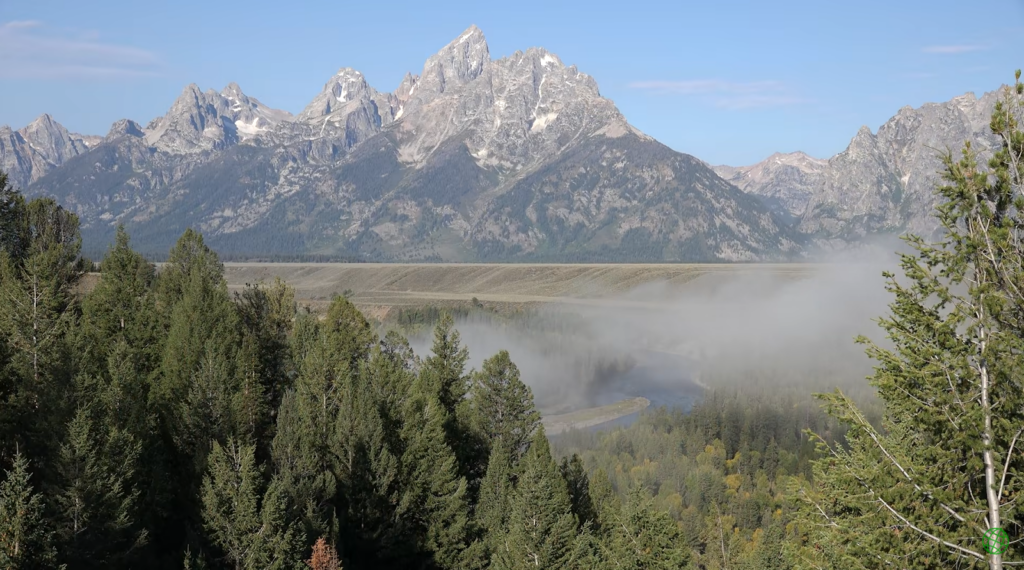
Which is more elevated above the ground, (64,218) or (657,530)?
(64,218)

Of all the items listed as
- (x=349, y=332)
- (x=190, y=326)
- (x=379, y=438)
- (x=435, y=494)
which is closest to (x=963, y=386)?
(x=435, y=494)

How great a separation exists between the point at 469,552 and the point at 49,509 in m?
18.1

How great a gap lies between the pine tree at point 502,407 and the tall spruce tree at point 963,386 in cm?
3348

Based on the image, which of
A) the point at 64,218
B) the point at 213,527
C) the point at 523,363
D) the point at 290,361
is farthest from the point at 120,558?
the point at 523,363

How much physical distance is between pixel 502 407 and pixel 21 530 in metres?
29.8

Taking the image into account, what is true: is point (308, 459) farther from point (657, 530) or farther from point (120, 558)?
point (657, 530)

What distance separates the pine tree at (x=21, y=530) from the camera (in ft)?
62.3

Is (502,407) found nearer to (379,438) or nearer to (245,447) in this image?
(379,438)

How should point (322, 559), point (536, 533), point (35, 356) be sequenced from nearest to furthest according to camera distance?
point (322, 559) → point (536, 533) → point (35, 356)

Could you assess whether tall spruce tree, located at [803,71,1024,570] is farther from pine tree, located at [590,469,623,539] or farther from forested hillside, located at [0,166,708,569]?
pine tree, located at [590,469,623,539]

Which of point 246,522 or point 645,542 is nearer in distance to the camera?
point 246,522

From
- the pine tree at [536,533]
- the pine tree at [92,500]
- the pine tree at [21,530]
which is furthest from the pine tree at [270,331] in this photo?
the pine tree at [21,530]

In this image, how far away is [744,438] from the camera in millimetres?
131625

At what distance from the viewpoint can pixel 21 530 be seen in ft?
63.1
